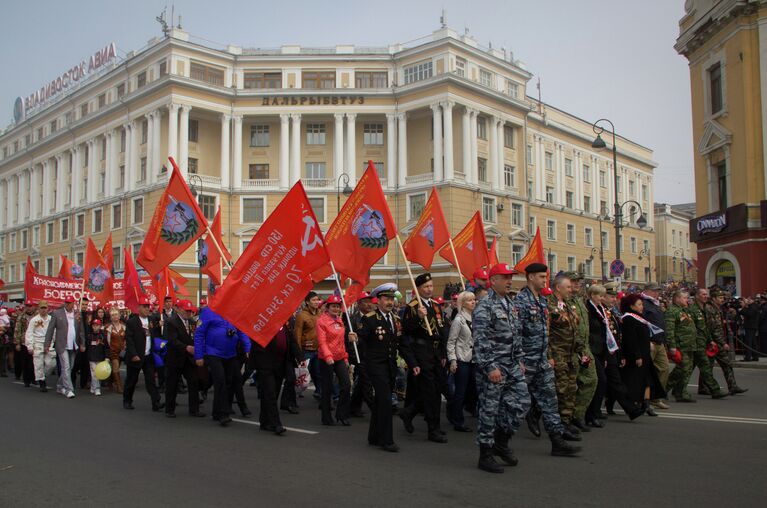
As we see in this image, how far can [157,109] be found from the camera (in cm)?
5103

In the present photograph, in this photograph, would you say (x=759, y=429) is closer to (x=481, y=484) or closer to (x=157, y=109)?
(x=481, y=484)

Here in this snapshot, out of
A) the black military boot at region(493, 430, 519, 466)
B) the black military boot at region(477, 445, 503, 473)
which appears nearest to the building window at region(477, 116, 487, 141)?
the black military boot at region(493, 430, 519, 466)

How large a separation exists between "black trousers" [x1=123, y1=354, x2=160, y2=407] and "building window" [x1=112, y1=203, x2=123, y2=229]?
4550 centimetres

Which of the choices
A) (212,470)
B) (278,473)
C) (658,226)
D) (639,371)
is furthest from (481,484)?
(658,226)

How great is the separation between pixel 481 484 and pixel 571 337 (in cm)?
273

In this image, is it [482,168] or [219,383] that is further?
[482,168]

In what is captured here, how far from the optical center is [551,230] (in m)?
60.9

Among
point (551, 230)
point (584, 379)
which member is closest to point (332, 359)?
point (584, 379)

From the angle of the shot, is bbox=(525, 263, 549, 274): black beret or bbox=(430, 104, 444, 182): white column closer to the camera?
bbox=(525, 263, 549, 274): black beret

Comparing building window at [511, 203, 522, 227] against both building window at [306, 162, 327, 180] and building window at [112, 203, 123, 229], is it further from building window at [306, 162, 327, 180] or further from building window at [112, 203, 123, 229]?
building window at [112, 203, 123, 229]

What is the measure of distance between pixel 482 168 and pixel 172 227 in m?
42.9

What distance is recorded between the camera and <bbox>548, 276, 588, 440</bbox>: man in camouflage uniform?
26.8ft

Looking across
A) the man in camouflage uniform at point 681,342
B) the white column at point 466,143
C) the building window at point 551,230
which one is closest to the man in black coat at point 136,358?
the man in camouflage uniform at point 681,342

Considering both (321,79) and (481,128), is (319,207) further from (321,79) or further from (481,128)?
(481,128)
